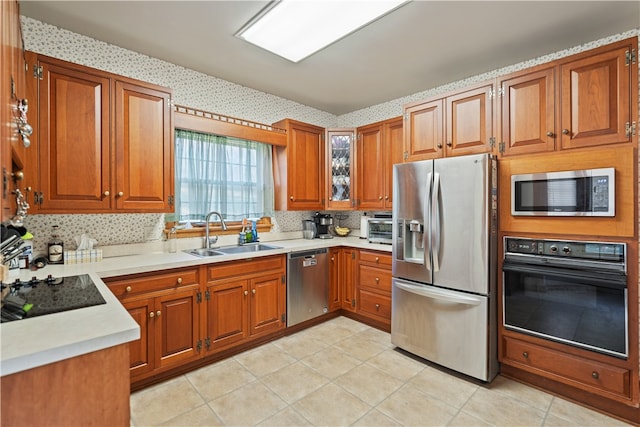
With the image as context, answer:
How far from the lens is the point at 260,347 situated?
2846mm

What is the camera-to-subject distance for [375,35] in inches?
92.4

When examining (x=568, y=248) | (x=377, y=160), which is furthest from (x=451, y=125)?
(x=568, y=248)

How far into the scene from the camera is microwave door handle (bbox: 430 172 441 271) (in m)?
2.44

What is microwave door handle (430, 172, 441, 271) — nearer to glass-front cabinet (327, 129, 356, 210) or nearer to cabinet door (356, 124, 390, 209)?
cabinet door (356, 124, 390, 209)

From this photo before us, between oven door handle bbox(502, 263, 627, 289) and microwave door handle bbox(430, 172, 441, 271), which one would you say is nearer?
oven door handle bbox(502, 263, 627, 289)

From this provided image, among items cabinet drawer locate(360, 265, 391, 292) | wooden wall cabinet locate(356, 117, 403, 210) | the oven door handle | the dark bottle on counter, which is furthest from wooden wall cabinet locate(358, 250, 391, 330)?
the dark bottle on counter

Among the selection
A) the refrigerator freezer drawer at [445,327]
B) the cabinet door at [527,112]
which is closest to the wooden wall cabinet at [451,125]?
the cabinet door at [527,112]

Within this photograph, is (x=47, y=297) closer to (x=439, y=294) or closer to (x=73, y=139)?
(x=73, y=139)

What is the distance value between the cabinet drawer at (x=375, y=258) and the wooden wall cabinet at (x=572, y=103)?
4.60 ft

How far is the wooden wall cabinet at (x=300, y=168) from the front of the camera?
352cm

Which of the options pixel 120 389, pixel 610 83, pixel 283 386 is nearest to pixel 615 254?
pixel 610 83

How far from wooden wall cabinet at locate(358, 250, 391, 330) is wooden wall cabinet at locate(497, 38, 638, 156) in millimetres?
1510

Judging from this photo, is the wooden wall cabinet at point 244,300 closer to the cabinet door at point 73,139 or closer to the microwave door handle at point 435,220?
the cabinet door at point 73,139

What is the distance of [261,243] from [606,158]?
3001 mm
